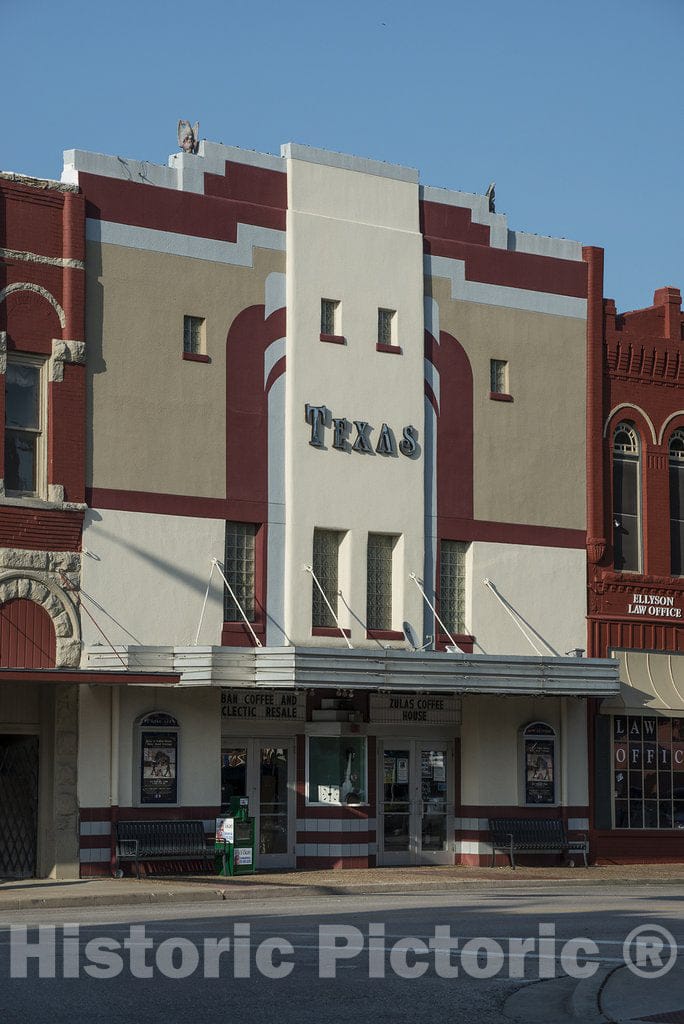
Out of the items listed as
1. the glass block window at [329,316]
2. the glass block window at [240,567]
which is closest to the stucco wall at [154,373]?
the glass block window at [240,567]

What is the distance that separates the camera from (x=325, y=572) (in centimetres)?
3250

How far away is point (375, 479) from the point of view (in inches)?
1300

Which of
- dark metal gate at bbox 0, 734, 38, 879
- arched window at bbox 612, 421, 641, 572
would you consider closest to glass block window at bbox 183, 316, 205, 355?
dark metal gate at bbox 0, 734, 38, 879

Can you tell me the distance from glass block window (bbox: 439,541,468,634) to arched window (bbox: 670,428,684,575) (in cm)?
567

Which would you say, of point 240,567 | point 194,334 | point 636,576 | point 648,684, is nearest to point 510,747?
point 648,684

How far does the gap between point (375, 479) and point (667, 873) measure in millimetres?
9482

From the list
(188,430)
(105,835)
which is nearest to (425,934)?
(105,835)

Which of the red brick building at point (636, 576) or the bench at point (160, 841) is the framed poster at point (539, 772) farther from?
the bench at point (160, 841)

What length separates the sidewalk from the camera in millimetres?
24812

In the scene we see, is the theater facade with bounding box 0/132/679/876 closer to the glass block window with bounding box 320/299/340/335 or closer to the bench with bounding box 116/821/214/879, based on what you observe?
the glass block window with bounding box 320/299/340/335

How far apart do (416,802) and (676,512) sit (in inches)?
358

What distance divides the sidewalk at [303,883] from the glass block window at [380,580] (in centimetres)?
481

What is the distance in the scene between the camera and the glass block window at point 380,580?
3300cm

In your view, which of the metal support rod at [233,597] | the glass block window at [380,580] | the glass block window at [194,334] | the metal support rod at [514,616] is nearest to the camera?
the metal support rod at [233,597]
